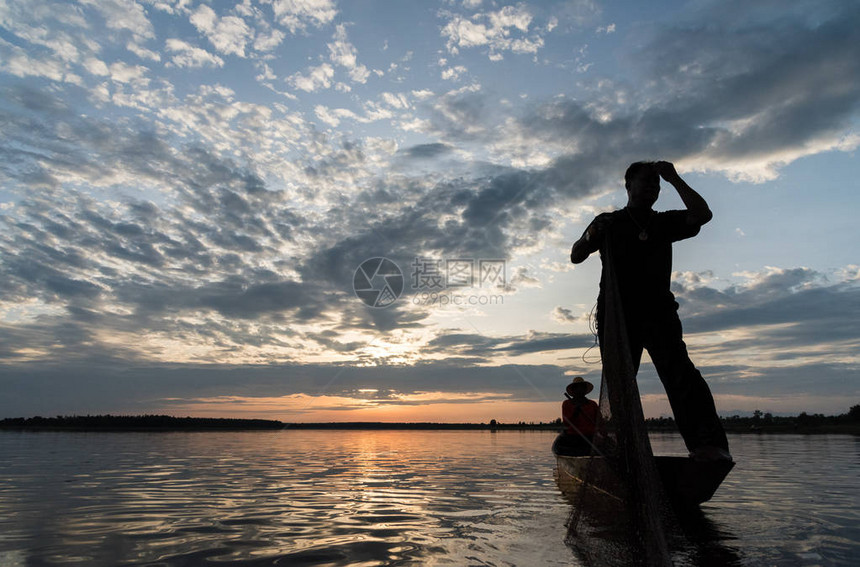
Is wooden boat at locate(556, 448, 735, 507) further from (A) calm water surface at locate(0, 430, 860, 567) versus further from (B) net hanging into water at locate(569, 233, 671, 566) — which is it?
(B) net hanging into water at locate(569, 233, 671, 566)

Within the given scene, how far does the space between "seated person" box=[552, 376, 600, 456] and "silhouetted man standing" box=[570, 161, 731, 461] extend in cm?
706

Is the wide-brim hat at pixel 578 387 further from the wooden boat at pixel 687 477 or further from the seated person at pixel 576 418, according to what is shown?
the wooden boat at pixel 687 477

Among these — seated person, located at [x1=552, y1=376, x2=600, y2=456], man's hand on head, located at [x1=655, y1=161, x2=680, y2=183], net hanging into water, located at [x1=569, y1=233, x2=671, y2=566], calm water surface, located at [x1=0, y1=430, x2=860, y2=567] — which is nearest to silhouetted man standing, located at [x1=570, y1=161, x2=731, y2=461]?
man's hand on head, located at [x1=655, y1=161, x2=680, y2=183]

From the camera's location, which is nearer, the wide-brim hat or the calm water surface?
the calm water surface

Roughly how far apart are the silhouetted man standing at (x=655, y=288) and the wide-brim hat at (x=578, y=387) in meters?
7.79

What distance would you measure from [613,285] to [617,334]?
2.27 ft

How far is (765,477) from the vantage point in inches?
597

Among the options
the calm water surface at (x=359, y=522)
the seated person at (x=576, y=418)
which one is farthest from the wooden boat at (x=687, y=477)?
the seated person at (x=576, y=418)

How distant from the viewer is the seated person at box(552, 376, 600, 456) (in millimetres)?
13391

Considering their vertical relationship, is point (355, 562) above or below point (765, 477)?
above

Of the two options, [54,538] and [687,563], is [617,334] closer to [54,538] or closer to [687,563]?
[687,563]

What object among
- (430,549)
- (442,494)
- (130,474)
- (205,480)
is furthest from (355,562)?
(130,474)

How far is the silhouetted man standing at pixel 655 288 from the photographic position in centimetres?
622

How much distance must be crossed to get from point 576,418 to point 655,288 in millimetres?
8109
